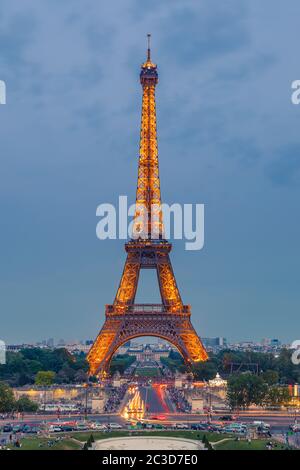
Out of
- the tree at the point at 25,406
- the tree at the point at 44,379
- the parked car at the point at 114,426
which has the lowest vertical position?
the parked car at the point at 114,426

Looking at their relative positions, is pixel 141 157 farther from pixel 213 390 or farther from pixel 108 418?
pixel 108 418

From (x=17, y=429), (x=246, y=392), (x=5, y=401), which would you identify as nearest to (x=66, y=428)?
(x=17, y=429)

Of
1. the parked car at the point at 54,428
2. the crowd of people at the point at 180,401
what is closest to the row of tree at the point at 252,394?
the crowd of people at the point at 180,401

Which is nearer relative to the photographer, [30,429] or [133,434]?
[133,434]

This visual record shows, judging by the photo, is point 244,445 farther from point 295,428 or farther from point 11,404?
point 11,404

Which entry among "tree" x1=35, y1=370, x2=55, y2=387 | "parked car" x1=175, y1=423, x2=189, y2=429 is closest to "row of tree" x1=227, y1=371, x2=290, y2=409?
"parked car" x1=175, y1=423, x2=189, y2=429

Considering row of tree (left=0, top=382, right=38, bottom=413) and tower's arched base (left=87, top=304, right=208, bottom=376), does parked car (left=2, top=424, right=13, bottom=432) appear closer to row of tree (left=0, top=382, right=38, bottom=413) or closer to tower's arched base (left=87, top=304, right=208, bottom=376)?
row of tree (left=0, top=382, right=38, bottom=413)

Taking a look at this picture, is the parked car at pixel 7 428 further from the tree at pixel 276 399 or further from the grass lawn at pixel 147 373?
the grass lawn at pixel 147 373
